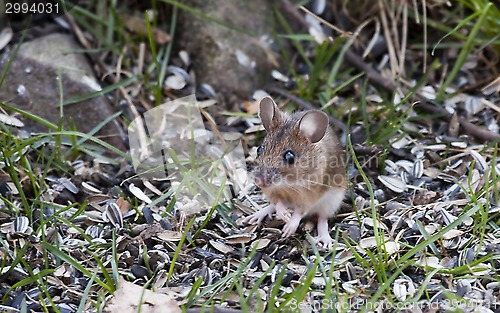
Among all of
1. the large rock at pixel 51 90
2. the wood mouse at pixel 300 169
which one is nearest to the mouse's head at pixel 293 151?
the wood mouse at pixel 300 169

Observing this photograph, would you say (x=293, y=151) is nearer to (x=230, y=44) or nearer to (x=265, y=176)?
(x=265, y=176)

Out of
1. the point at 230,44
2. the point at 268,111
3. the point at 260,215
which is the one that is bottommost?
the point at 260,215

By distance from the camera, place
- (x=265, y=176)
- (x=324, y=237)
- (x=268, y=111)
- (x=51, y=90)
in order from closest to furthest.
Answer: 1. (x=265, y=176)
2. (x=324, y=237)
3. (x=268, y=111)
4. (x=51, y=90)

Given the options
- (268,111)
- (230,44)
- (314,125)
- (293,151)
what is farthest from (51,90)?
(314,125)

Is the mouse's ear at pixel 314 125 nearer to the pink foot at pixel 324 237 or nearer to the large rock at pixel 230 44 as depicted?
the pink foot at pixel 324 237

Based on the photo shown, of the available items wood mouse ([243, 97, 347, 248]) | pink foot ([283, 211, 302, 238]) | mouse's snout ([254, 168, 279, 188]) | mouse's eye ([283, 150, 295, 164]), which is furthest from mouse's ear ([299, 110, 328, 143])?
pink foot ([283, 211, 302, 238])

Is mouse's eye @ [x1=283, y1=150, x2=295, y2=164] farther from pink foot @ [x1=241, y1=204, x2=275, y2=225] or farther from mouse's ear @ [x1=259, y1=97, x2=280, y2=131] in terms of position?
pink foot @ [x1=241, y1=204, x2=275, y2=225]

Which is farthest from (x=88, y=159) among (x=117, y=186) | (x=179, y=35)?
(x=179, y=35)

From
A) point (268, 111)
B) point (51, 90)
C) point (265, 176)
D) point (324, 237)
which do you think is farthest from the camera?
point (51, 90)
